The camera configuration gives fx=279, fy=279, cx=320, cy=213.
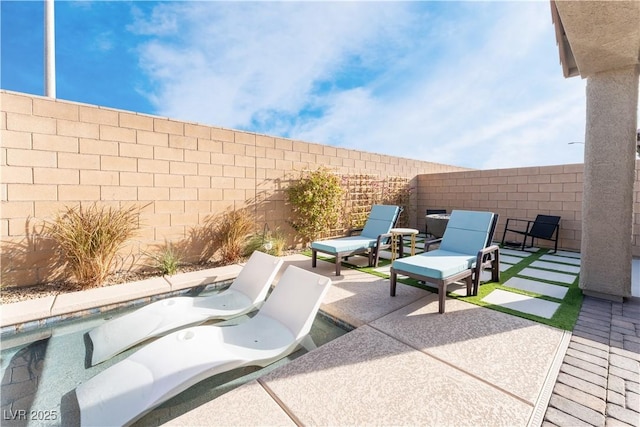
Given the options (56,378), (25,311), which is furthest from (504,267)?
(25,311)

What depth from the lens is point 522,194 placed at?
764 centimetres

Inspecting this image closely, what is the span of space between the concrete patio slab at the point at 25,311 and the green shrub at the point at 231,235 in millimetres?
2570

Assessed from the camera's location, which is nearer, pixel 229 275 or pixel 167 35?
pixel 229 275

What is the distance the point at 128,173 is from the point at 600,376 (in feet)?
20.5

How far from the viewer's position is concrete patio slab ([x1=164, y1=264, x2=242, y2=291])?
4.29 meters

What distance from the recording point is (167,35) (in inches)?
247

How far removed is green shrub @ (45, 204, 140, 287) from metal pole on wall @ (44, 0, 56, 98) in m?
2.92

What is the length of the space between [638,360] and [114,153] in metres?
6.78

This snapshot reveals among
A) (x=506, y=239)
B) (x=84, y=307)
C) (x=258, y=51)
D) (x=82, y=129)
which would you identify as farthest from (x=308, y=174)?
(x=506, y=239)

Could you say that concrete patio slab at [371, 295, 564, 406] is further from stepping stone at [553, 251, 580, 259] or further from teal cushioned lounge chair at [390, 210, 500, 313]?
stepping stone at [553, 251, 580, 259]

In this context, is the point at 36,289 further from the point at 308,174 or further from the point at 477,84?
the point at 477,84

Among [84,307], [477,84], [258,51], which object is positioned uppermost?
[258,51]

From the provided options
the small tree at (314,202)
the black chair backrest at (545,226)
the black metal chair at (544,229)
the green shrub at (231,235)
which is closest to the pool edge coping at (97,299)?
the green shrub at (231,235)

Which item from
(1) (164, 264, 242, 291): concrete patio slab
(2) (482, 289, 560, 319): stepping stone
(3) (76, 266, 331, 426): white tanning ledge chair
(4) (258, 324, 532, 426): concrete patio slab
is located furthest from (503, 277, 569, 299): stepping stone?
(1) (164, 264, 242, 291): concrete patio slab
